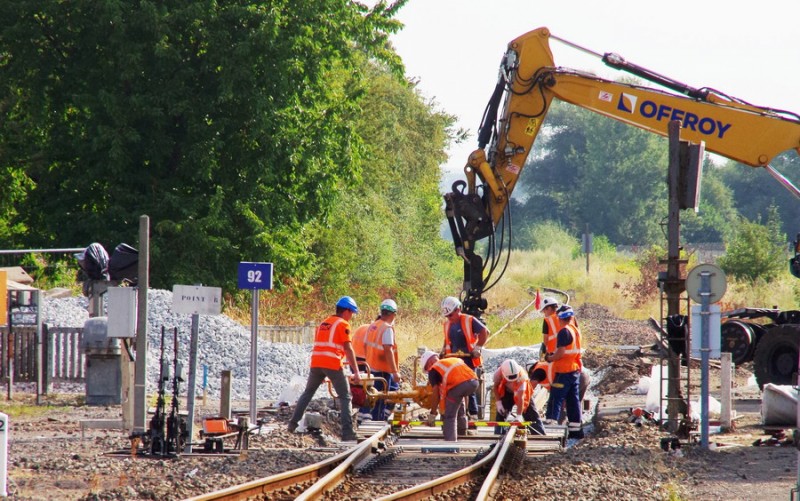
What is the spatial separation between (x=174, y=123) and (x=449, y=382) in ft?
64.6

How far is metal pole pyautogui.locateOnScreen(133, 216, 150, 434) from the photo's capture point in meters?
14.2

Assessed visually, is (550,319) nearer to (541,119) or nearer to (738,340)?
(541,119)

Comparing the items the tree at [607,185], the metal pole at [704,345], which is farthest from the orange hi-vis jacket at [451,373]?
the tree at [607,185]

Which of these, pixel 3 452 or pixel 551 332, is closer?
pixel 3 452

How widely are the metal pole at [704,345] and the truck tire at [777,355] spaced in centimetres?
732

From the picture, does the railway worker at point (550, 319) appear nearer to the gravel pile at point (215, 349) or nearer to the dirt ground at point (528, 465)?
the dirt ground at point (528, 465)

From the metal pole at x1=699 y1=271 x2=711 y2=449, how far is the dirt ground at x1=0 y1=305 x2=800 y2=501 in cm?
29

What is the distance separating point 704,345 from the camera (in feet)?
51.7

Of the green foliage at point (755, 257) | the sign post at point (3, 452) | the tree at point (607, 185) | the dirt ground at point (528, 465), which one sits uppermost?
the tree at point (607, 185)

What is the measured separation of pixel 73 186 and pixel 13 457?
19.5 m

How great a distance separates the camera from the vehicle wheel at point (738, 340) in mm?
24797

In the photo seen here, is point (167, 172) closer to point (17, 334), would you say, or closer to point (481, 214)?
point (17, 334)

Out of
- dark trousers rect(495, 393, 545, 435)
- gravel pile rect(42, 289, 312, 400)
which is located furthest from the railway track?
gravel pile rect(42, 289, 312, 400)

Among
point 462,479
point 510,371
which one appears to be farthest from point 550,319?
point 462,479
